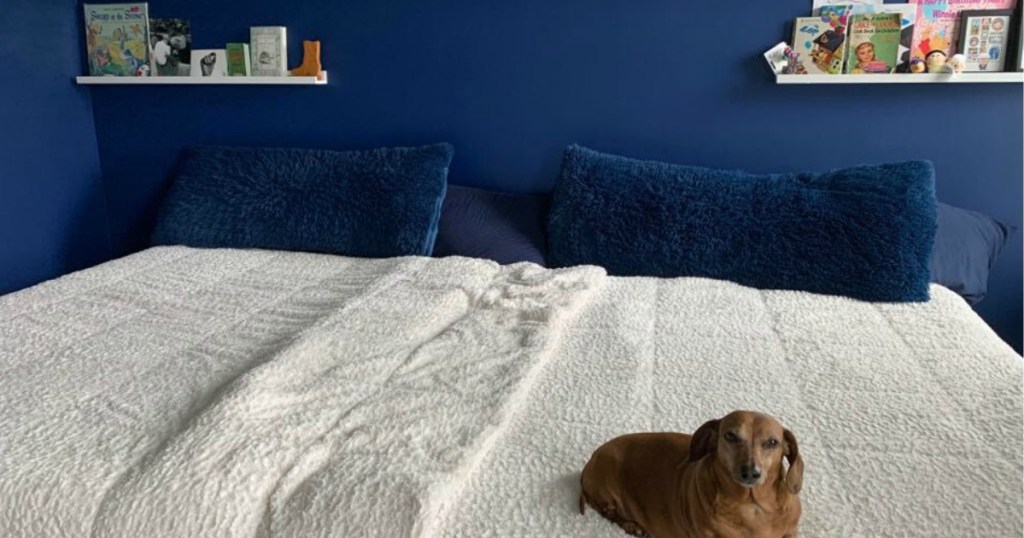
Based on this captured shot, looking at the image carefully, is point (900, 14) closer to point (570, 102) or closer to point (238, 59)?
point (570, 102)

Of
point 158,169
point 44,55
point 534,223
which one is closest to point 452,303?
point 534,223

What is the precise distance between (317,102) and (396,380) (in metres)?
1.49

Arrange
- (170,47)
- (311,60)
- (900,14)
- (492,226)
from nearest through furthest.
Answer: (900,14) → (492,226) → (311,60) → (170,47)

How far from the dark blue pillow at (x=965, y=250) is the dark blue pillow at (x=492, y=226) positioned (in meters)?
1.05

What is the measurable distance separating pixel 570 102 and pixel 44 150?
5.72 ft

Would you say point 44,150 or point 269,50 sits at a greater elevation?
point 269,50

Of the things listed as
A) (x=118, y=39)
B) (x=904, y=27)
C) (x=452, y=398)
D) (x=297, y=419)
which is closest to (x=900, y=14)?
(x=904, y=27)

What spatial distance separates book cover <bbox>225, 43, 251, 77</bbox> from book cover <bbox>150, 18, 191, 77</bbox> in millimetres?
162

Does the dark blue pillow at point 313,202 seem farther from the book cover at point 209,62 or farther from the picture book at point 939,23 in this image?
the picture book at point 939,23

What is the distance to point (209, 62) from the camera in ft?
8.39

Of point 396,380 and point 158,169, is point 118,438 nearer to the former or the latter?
point 396,380

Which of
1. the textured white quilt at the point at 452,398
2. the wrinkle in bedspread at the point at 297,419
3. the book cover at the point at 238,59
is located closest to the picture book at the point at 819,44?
the textured white quilt at the point at 452,398

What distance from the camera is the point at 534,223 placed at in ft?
7.61

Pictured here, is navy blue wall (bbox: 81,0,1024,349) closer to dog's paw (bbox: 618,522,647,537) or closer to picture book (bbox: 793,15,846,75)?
picture book (bbox: 793,15,846,75)
